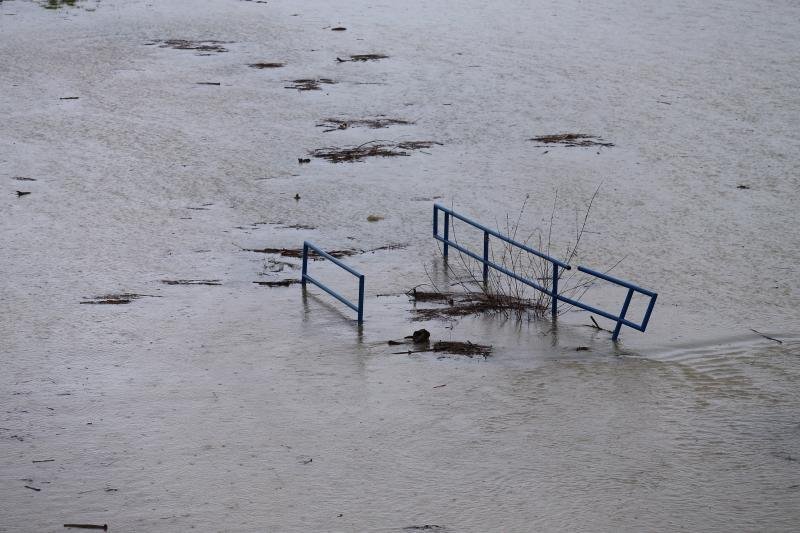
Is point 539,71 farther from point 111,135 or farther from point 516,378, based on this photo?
point 516,378

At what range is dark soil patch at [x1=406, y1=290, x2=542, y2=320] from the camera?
28.7 ft

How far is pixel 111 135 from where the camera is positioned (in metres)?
13.1

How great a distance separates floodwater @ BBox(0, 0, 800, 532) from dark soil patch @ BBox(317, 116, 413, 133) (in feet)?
0.69

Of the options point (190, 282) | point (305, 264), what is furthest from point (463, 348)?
point (190, 282)

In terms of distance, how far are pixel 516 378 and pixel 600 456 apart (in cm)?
129

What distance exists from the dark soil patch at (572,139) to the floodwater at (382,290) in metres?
0.31

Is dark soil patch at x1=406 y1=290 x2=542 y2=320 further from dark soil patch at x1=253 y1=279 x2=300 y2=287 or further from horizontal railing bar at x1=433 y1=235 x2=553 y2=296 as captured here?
dark soil patch at x1=253 y1=279 x2=300 y2=287

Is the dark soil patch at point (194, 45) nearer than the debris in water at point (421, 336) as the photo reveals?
No

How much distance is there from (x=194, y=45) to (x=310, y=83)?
10.6 ft

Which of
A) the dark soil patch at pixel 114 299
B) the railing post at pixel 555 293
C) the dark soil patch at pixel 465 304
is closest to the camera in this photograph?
the railing post at pixel 555 293

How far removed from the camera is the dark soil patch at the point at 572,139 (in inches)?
525

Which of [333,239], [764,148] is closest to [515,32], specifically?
[764,148]

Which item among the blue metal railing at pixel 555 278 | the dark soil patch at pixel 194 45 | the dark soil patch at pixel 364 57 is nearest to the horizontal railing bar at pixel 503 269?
the blue metal railing at pixel 555 278

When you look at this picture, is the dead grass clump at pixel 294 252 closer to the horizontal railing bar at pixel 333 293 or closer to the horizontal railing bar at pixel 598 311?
the horizontal railing bar at pixel 333 293
